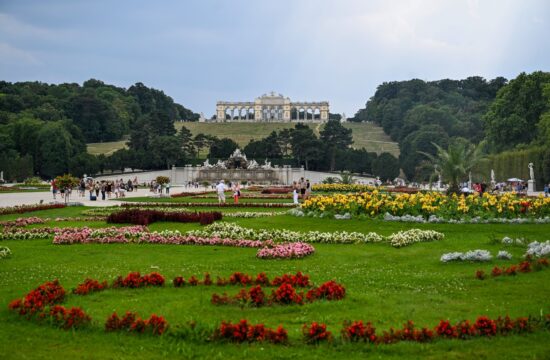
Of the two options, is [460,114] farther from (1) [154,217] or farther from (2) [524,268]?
(2) [524,268]

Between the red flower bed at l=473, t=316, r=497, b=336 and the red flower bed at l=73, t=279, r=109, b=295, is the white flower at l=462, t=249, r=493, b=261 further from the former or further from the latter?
the red flower bed at l=73, t=279, r=109, b=295

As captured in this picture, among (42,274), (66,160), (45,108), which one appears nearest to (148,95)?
(45,108)

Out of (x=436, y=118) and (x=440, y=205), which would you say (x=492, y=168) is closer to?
(x=436, y=118)

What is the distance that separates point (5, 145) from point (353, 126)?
68.8 metres

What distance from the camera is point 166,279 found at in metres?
8.84

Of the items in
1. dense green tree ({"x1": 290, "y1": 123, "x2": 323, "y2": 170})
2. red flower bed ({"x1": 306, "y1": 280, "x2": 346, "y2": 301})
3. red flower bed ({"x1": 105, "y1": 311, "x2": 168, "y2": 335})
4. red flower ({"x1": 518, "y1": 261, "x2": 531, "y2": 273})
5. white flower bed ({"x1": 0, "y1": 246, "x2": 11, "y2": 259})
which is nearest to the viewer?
red flower bed ({"x1": 105, "y1": 311, "x2": 168, "y2": 335})

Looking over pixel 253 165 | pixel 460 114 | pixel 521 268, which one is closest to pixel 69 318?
pixel 521 268

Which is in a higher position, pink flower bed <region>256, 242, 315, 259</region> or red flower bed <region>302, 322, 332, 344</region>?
pink flower bed <region>256, 242, 315, 259</region>

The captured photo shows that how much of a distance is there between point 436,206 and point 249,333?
1113 cm

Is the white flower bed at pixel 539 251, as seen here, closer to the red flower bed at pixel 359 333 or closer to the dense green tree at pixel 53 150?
the red flower bed at pixel 359 333

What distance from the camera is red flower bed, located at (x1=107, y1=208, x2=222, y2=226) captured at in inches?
671

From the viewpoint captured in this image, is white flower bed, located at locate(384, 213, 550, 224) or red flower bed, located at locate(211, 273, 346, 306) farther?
white flower bed, located at locate(384, 213, 550, 224)

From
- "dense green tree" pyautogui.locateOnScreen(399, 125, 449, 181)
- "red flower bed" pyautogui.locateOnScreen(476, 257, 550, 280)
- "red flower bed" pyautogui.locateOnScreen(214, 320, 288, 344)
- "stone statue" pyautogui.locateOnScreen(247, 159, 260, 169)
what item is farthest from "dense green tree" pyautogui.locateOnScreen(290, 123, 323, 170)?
"red flower bed" pyautogui.locateOnScreen(214, 320, 288, 344)

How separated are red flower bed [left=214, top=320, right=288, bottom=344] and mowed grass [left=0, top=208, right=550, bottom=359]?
0.10 meters
